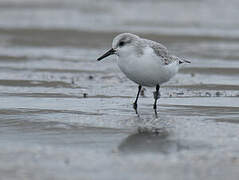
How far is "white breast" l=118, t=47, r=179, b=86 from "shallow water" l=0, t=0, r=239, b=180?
18.9 inches

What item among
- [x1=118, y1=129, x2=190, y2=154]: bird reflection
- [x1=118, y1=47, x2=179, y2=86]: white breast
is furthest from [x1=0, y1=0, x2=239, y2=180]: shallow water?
[x1=118, y1=47, x2=179, y2=86]: white breast

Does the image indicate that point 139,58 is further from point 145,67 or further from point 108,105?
point 108,105

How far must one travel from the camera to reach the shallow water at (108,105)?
5.88 meters

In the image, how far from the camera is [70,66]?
12.6 m

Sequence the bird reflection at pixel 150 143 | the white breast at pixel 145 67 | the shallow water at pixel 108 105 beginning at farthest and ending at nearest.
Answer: the white breast at pixel 145 67
the bird reflection at pixel 150 143
the shallow water at pixel 108 105

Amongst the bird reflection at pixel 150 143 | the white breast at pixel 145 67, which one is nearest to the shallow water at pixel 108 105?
the bird reflection at pixel 150 143

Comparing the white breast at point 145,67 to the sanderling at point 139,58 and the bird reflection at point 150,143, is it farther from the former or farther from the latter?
the bird reflection at point 150,143

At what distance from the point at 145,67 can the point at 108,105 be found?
3.25 feet

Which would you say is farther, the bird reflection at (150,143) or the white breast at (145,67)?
the white breast at (145,67)

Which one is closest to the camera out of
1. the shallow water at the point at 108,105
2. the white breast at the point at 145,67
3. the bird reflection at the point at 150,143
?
the shallow water at the point at 108,105

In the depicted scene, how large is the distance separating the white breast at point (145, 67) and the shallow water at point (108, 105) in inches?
18.9

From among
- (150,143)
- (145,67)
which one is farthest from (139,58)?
(150,143)

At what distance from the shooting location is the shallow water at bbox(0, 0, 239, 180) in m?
5.88

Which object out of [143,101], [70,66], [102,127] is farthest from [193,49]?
[102,127]
